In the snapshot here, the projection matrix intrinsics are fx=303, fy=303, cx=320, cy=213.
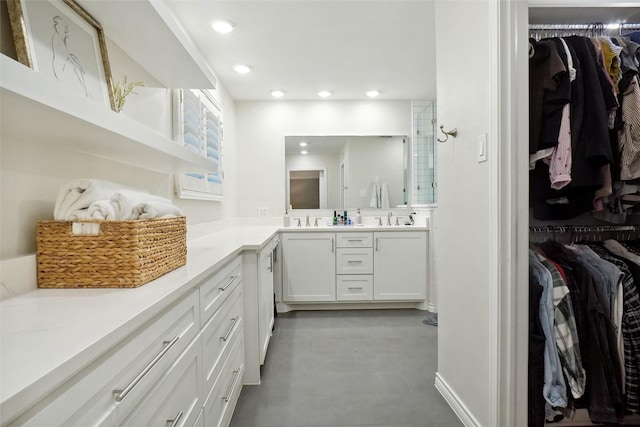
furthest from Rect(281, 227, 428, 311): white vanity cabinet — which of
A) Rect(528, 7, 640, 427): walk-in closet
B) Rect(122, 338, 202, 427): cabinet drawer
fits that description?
Rect(122, 338, 202, 427): cabinet drawer

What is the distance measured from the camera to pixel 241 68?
2678 mm

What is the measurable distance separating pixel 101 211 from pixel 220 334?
0.74 m

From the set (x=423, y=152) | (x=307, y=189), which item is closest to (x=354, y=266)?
(x=307, y=189)

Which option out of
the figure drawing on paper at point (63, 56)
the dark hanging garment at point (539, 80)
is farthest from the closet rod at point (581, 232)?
the figure drawing on paper at point (63, 56)

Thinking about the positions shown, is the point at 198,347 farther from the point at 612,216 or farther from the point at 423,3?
the point at 423,3

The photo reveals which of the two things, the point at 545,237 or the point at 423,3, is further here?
the point at 423,3

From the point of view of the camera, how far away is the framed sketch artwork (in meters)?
0.87

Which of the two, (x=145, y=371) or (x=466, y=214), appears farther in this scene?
(x=466, y=214)

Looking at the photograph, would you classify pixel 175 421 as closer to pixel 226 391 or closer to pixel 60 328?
pixel 60 328

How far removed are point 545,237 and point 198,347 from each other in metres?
1.76

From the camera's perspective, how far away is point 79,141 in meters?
1.03

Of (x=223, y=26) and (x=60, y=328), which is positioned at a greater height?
(x=223, y=26)

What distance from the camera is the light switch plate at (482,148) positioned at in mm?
1269

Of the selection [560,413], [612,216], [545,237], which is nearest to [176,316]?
[560,413]
